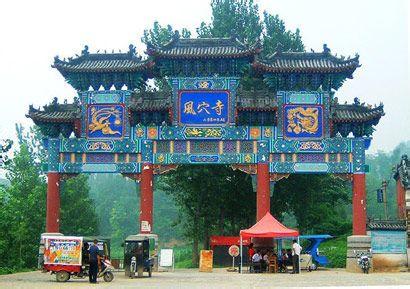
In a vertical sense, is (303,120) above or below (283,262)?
above

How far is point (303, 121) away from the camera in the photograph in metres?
32.9

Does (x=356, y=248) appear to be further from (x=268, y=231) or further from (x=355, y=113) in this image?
(x=355, y=113)

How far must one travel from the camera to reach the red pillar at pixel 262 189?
32.3 metres

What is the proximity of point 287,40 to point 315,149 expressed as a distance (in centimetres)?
1576

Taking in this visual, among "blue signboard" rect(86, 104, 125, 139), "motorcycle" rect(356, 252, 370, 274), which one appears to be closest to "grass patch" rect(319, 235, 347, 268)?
"motorcycle" rect(356, 252, 370, 274)

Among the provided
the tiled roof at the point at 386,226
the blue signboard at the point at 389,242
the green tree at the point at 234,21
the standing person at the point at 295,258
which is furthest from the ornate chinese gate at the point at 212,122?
the green tree at the point at 234,21

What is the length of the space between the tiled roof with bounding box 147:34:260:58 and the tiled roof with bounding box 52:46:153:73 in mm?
1024

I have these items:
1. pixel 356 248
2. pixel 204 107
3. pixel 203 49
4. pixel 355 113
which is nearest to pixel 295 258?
pixel 356 248

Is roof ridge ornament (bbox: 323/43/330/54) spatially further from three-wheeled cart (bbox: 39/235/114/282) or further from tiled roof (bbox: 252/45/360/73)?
three-wheeled cart (bbox: 39/235/114/282)

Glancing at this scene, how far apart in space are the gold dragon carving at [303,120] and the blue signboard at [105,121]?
8616 millimetres

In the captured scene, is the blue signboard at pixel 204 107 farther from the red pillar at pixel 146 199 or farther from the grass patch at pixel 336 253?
the grass patch at pixel 336 253

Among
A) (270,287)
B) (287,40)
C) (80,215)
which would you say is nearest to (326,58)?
(287,40)

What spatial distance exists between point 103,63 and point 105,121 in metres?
3.17

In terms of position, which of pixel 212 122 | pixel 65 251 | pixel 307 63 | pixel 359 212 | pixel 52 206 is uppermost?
pixel 307 63
